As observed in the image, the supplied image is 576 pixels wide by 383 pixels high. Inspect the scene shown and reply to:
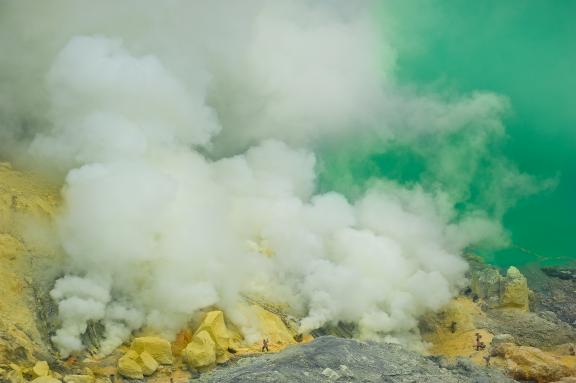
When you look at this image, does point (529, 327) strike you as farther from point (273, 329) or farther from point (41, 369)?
point (41, 369)

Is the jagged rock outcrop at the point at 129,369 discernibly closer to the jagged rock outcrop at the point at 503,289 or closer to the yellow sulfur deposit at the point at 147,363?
the yellow sulfur deposit at the point at 147,363

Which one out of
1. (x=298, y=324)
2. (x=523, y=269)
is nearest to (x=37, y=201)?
(x=298, y=324)

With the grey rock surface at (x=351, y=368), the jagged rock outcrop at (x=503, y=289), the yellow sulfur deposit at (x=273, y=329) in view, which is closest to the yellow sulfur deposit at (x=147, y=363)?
the grey rock surface at (x=351, y=368)

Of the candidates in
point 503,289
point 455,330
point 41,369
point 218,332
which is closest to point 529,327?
point 503,289

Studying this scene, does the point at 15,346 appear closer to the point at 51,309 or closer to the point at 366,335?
the point at 51,309

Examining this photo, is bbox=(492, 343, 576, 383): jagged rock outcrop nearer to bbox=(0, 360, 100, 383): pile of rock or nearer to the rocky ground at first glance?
the rocky ground

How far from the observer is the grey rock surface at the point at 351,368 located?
23.8 meters

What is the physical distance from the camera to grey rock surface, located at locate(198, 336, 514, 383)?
23.8 meters

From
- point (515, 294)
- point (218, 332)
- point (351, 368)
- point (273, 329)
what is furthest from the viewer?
point (515, 294)

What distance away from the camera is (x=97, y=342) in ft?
113

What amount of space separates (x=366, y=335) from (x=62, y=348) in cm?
2868

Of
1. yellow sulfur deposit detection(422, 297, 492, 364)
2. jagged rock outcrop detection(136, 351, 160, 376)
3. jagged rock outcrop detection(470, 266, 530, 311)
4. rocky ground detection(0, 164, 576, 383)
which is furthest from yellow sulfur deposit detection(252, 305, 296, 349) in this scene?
jagged rock outcrop detection(470, 266, 530, 311)

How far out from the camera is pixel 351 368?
25297 mm

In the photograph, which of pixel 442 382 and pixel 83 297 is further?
pixel 83 297
